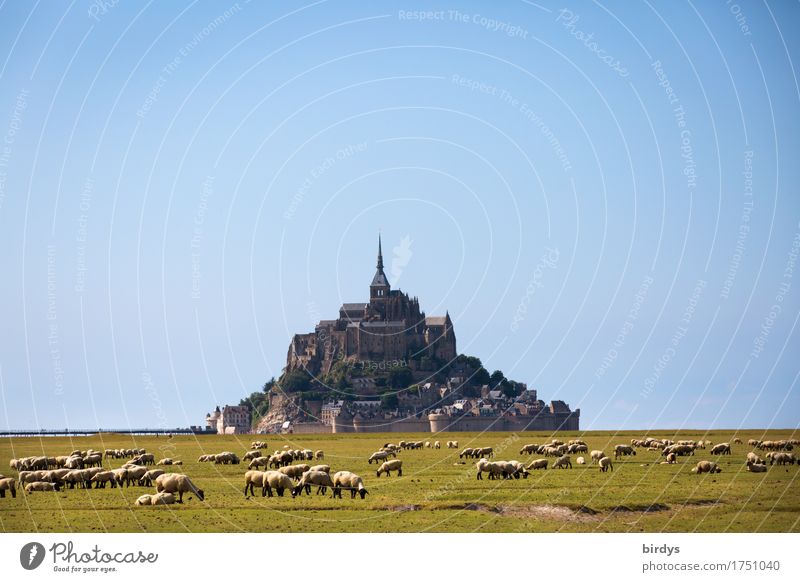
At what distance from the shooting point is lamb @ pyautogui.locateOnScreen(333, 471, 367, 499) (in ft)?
144

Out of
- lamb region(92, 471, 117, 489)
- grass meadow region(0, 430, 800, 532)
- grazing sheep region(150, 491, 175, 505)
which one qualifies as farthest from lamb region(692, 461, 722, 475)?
lamb region(92, 471, 117, 489)

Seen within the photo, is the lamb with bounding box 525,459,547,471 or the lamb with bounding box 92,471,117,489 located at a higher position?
the lamb with bounding box 92,471,117,489

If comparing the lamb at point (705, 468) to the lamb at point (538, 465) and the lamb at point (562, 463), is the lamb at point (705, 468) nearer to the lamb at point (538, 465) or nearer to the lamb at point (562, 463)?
the lamb at point (562, 463)

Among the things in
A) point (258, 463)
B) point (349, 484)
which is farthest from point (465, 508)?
point (258, 463)

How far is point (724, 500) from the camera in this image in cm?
4291

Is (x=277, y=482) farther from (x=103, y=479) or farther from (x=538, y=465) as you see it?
(x=538, y=465)

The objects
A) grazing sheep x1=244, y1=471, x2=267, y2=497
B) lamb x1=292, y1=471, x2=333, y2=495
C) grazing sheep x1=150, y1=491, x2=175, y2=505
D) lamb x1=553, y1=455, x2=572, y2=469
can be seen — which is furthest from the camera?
lamb x1=553, y1=455, x2=572, y2=469

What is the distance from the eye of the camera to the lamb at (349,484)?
4403 cm

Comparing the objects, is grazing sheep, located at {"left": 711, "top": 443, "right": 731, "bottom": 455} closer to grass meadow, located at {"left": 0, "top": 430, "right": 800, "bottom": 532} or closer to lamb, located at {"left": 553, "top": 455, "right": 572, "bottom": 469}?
lamb, located at {"left": 553, "top": 455, "right": 572, "bottom": 469}

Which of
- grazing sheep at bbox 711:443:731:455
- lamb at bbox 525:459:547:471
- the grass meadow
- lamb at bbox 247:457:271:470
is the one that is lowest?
the grass meadow

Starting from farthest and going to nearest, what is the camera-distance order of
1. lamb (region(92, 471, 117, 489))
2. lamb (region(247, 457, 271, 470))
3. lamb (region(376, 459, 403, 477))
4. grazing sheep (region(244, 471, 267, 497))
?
lamb (region(247, 457, 271, 470)), lamb (region(376, 459, 403, 477)), lamb (region(92, 471, 117, 489)), grazing sheep (region(244, 471, 267, 497))
